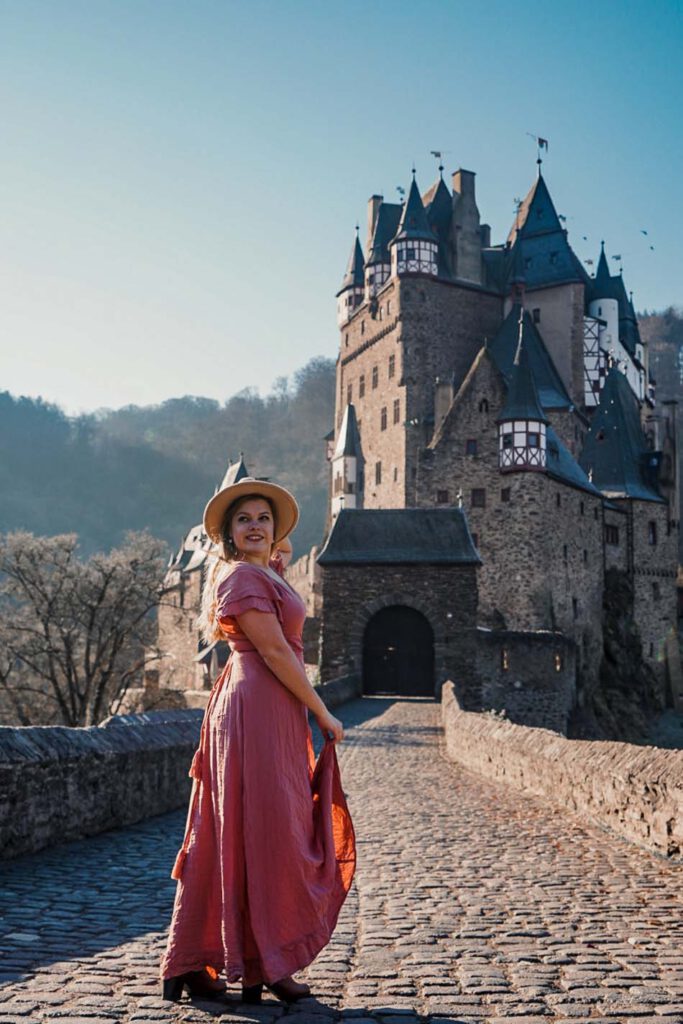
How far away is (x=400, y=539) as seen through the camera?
31.0 meters

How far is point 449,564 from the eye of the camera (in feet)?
97.0

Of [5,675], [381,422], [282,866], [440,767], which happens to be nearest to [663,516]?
[381,422]

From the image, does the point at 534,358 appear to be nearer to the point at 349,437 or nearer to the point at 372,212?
the point at 349,437

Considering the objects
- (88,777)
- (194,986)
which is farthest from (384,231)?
(194,986)

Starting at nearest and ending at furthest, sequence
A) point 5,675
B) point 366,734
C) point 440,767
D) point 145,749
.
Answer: point 145,749, point 440,767, point 366,734, point 5,675

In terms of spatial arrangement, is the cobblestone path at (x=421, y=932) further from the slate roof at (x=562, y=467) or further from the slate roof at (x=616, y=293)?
the slate roof at (x=616, y=293)

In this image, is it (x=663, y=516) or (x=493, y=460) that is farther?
(x=663, y=516)

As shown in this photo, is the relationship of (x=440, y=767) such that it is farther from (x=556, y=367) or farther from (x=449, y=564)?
(x=556, y=367)

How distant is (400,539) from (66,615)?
12103 millimetres

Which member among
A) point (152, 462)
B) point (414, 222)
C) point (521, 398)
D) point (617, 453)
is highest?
point (414, 222)

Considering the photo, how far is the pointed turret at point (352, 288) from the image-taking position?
6769 cm

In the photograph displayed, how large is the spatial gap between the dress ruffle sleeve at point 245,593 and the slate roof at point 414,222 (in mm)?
55431

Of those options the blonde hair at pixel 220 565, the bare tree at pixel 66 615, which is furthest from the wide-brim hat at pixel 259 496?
the bare tree at pixel 66 615

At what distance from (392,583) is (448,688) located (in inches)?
286
